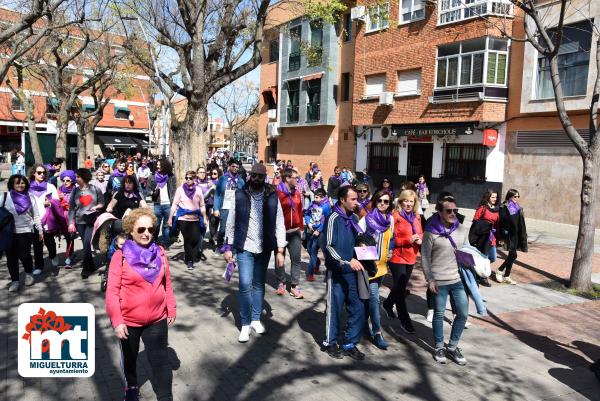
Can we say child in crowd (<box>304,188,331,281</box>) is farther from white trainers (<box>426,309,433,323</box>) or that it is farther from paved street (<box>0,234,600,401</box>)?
white trainers (<box>426,309,433,323</box>)

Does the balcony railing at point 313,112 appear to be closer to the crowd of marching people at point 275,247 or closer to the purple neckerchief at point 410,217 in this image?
the crowd of marching people at point 275,247

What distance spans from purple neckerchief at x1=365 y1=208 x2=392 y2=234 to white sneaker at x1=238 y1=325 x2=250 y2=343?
1651 mm

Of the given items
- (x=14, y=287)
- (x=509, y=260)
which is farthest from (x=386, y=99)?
(x=14, y=287)

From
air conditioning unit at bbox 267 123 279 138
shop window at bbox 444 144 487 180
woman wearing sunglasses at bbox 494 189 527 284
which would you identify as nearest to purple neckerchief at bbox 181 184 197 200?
woman wearing sunglasses at bbox 494 189 527 284

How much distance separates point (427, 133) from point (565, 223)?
22.2 feet

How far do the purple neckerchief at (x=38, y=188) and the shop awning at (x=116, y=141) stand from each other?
44.9m

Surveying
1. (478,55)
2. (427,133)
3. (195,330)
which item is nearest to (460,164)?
(427,133)

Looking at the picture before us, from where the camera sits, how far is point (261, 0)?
12742 millimetres

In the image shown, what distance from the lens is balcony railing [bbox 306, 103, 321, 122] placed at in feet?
97.2

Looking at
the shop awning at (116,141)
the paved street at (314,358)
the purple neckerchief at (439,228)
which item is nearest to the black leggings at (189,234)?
the paved street at (314,358)

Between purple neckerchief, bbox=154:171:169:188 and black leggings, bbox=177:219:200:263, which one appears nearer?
black leggings, bbox=177:219:200:263

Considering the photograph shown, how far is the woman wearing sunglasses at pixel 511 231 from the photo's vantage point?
8562mm

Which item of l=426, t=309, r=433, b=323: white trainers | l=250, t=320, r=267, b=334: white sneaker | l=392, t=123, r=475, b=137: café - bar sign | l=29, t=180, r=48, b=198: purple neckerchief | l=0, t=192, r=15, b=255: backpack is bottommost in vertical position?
l=426, t=309, r=433, b=323: white trainers

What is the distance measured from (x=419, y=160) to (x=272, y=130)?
13.3 meters
